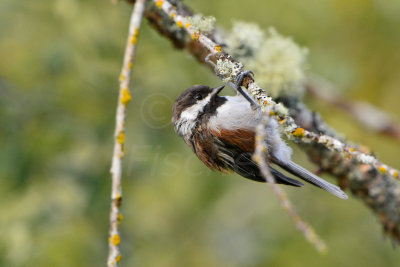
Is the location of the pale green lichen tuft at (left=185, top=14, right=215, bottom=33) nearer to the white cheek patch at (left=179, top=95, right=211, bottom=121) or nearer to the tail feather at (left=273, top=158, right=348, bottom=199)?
the white cheek patch at (left=179, top=95, right=211, bottom=121)

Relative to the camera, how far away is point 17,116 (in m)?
3.54

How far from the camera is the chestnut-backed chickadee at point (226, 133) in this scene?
2818mm

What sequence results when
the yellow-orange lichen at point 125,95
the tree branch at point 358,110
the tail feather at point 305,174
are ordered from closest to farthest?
the yellow-orange lichen at point 125,95, the tail feather at point 305,174, the tree branch at point 358,110

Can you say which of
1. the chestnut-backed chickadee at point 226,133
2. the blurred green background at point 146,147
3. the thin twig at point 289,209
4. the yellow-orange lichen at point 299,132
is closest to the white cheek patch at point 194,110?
the chestnut-backed chickadee at point 226,133

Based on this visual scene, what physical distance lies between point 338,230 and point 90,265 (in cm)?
272

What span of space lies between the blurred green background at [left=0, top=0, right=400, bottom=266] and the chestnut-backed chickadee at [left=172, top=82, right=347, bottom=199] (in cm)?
108

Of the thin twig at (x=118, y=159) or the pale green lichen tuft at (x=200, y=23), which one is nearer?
the thin twig at (x=118, y=159)

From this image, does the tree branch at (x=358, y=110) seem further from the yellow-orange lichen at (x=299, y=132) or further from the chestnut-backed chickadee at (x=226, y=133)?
the yellow-orange lichen at (x=299, y=132)

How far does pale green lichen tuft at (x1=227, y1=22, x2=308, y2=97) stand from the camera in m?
3.02

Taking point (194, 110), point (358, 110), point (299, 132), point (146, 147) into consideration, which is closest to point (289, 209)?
point (299, 132)

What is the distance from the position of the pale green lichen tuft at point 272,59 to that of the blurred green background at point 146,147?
3.47 ft

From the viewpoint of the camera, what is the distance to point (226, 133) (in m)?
2.84

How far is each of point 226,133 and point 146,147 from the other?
1.24 m

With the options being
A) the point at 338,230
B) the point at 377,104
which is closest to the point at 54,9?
the point at 338,230
